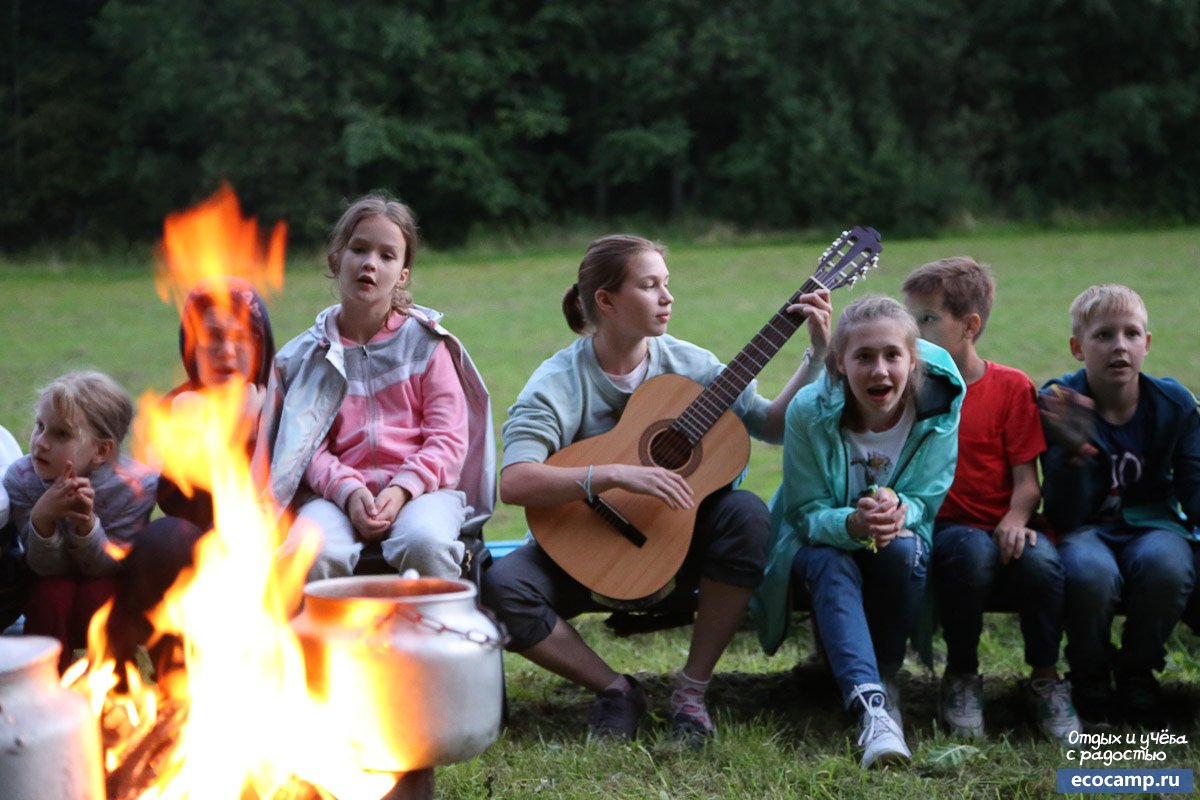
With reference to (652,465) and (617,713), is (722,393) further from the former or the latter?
(617,713)

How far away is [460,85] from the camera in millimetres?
27344

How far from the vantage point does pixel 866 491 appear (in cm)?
364

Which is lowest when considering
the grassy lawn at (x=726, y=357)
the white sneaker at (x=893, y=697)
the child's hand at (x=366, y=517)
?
the grassy lawn at (x=726, y=357)

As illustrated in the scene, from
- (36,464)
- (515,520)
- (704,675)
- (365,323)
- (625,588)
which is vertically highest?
(365,323)

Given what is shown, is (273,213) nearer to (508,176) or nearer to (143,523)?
(508,176)

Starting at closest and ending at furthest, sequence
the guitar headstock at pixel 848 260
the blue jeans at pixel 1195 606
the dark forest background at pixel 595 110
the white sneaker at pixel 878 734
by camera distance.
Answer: the white sneaker at pixel 878 734
the blue jeans at pixel 1195 606
the guitar headstock at pixel 848 260
the dark forest background at pixel 595 110

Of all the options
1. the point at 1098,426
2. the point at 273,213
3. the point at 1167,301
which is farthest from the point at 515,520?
the point at 273,213

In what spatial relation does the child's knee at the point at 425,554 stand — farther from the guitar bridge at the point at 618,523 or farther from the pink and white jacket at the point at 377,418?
the guitar bridge at the point at 618,523

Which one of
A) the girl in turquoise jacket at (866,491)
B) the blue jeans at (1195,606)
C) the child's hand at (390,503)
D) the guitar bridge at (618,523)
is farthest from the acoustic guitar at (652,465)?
the blue jeans at (1195,606)

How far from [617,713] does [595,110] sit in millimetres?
25975

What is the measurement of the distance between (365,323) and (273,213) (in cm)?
2277

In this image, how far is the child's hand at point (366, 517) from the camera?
11.4 ft

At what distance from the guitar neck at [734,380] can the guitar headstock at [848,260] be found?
143 millimetres

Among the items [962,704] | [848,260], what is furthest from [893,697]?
[848,260]
